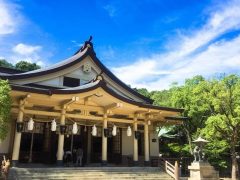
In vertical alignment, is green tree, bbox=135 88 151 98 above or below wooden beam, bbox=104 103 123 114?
above

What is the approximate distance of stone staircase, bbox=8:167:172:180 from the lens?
12880 millimetres

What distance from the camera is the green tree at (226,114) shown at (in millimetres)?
20548

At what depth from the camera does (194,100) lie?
2394cm

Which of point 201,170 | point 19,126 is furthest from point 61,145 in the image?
point 201,170

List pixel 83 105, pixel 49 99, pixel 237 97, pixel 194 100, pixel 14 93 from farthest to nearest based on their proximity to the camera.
Answer: 1. pixel 194 100
2. pixel 237 97
3. pixel 83 105
4. pixel 49 99
5. pixel 14 93

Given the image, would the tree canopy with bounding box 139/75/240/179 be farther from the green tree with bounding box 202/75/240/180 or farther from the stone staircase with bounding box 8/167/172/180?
the stone staircase with bounding box 8/167/172/180

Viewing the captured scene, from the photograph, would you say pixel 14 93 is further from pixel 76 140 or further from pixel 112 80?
pixel 112 80

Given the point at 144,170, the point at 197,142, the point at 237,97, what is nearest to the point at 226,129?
the point at 237,97

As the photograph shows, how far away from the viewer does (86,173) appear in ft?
47.0

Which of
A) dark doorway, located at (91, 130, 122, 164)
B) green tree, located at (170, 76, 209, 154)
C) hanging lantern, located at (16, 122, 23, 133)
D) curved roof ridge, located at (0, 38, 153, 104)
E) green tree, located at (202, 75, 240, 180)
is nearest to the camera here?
hanging lantern, located at (16, 122, 23, 133)

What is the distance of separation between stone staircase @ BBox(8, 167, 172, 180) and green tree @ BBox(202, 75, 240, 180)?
6.24 metres

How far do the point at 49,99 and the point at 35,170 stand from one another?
4.04 meters

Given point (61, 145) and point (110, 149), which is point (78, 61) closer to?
point (110, 149)

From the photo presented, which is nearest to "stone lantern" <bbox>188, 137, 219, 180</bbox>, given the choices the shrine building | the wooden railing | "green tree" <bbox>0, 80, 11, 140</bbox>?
the wooden railing
